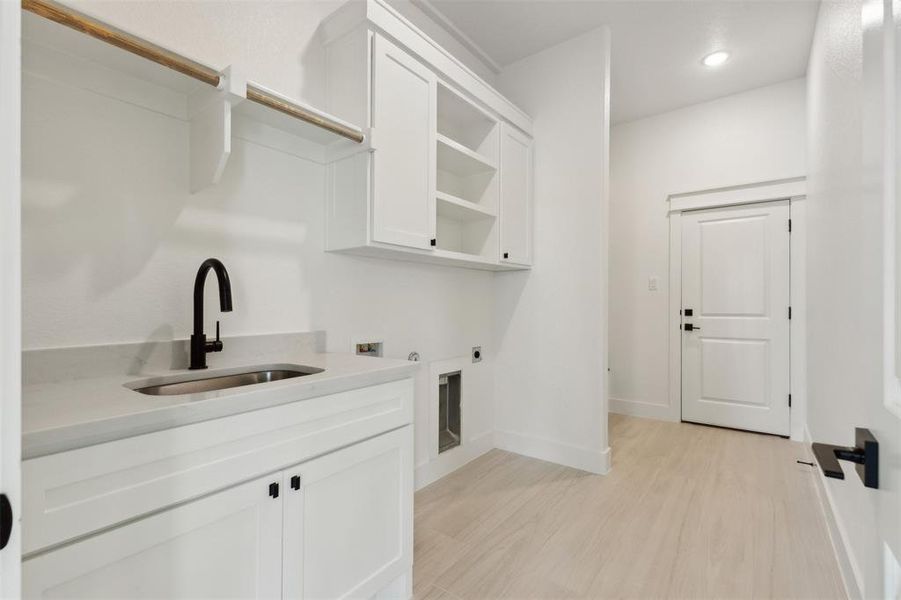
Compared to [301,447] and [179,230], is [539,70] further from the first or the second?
[301,447]

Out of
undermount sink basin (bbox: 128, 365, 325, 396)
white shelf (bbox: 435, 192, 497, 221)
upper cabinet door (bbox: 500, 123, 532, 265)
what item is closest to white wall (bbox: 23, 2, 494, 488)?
undermount sink basin (bbox: 128, 365, 325, 396)

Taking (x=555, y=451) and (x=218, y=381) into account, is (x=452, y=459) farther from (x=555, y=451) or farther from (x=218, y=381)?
(x=218, y=381)

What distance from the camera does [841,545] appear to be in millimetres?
1755

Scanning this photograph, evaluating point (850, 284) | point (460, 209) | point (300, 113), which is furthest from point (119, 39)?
point (850, 284)

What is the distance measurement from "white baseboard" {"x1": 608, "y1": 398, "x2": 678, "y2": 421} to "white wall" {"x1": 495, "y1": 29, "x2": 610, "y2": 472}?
1539mm

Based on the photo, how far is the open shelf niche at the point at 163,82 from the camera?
108 centimetres

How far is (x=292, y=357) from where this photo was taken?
5.55 ft

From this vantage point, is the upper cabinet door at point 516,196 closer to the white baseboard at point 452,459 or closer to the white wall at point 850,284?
the white baseboard at point 452,459

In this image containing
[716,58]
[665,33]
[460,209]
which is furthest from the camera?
[716,58]

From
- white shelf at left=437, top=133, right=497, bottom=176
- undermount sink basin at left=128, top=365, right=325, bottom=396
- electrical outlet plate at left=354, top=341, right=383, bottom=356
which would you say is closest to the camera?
undermount sink basin at left=128, top=365, right=325, bottom=396

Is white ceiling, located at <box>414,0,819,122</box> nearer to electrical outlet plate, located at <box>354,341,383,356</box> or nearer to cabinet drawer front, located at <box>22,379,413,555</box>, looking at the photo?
electrical outlet plate, located at <box>354,341,383,356</box>

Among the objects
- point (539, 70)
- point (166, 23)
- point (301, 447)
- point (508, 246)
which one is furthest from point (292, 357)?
point (539, 70)
